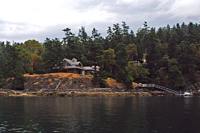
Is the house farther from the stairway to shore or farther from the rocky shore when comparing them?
the stairway to shore

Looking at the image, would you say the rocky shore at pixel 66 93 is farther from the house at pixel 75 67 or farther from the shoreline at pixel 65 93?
the house at pixel 75 67

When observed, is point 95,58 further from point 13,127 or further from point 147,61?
point 13,127


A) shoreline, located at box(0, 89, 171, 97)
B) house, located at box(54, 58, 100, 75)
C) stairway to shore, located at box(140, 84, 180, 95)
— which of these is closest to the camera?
shoreline, located at box(0, 89, 171, 97)

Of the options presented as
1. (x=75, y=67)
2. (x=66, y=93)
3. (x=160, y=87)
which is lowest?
(x=66, y=93)

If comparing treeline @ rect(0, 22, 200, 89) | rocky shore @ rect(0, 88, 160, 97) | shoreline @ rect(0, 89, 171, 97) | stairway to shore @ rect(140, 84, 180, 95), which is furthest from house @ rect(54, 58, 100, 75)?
stairway to shore @ rect(140, 84, 180, 95)

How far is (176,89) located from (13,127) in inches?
4682

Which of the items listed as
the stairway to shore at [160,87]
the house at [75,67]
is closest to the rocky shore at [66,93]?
the stairway to shore at [160,87]

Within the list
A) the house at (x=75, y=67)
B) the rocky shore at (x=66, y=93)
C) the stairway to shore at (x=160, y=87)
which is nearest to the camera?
the rocky shore at (x=66, y=93)

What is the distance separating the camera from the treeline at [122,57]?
162 meters

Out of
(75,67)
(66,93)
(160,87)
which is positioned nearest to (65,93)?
(66,93)

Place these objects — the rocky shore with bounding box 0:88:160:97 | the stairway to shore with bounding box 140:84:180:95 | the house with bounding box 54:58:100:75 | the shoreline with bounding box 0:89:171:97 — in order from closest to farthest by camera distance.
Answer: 1. the shoreline with bounding box 0:89:171:97
2. the rocky shore with bounding box 0:88:160:97
3. the stairway to shore with bounding box 140:84:180:95
4. the house with bounding box 54:58:100:75

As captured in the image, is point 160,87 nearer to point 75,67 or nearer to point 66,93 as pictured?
point 75,67

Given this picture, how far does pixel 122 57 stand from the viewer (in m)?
165

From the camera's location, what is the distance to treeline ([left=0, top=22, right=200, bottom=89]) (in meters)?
162
